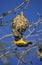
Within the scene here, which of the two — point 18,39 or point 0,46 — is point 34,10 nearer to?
point 18,39

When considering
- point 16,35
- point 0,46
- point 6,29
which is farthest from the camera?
point 6,29

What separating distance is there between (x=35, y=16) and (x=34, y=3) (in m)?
0.14

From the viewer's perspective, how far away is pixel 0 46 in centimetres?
58

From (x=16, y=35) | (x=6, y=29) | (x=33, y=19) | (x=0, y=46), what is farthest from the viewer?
(x=33, y=19)

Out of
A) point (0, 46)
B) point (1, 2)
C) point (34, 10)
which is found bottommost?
point (0, 46)

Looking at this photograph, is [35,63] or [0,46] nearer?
[0,46]

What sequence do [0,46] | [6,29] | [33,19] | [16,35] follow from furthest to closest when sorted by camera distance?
[33,19], [6,29], [16,35], [0,46]

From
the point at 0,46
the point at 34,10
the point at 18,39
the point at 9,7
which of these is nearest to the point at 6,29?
the point at 9,7

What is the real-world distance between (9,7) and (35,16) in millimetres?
273

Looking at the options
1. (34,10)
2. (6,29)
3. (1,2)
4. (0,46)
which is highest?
(1,2)

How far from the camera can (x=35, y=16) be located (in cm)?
167

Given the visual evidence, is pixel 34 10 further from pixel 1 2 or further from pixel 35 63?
pixel 35 63

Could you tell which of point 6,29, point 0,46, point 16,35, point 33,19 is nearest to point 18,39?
point 16,35

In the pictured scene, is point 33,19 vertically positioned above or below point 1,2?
below
